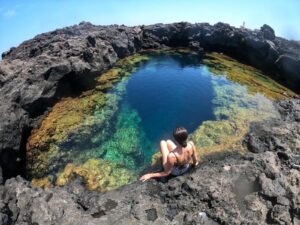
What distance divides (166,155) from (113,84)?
12.0 meters

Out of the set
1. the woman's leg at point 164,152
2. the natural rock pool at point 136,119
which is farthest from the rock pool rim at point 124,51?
the woman's leg at point 164,152

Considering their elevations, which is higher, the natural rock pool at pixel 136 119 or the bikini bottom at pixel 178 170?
the bikini bottom at pixel 178 170

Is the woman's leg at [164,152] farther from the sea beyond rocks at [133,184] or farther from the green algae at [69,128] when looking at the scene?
the green algae at [69,128]

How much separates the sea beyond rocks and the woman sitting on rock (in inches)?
13.5

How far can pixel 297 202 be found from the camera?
29.5ft

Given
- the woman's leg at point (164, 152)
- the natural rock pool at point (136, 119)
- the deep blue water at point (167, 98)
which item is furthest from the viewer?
the deep blue water at point (167, 98)

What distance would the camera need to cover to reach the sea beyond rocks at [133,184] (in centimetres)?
900

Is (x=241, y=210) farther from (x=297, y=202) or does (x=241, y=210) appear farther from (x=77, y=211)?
(x=77, y=211)

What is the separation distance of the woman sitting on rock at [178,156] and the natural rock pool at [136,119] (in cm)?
198

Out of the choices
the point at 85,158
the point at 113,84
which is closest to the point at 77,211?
the point at 85,158

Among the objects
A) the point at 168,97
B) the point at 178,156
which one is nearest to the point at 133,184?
the point at 178,156

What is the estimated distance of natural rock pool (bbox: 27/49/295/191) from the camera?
13.4 metres

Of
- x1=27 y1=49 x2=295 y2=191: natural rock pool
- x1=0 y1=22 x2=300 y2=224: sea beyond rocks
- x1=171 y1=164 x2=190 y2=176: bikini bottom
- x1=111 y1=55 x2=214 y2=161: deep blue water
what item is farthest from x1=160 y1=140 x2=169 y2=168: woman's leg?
x1=111 y1=55 x2=214 y2=161: deep blue water

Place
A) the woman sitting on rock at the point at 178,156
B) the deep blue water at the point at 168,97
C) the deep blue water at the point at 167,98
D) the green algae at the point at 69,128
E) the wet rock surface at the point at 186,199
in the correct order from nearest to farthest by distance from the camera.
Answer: the wet rock surface at the point at 186,199
the woman sitting on rock at the point at 178,156
the green algae at the point at 69,128
the deep blue water at the point at 167,98
the deep blue water at the point at 168,97
